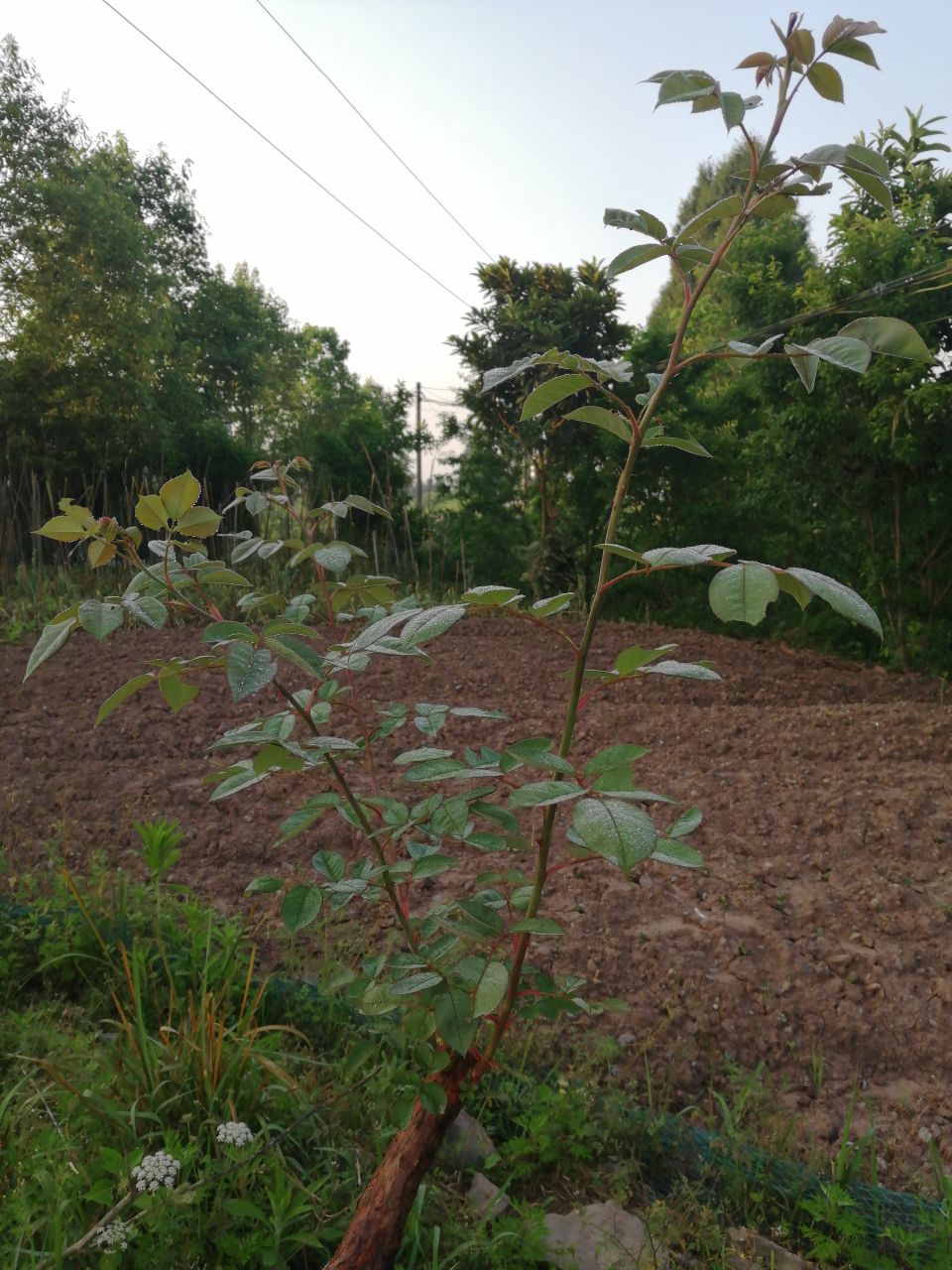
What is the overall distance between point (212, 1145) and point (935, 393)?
15.3ft

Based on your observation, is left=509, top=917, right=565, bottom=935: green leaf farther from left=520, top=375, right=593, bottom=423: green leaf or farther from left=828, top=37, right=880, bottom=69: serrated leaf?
left=828, top=37, right=880, bottom=69: serrated leaf

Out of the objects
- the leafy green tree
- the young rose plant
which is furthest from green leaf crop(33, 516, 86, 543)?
the leafy green tree

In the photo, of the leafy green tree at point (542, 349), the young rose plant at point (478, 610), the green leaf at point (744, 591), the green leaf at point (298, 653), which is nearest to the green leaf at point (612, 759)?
the young rose plant at point (478, 610)

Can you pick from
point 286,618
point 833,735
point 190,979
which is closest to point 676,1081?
point 190,979

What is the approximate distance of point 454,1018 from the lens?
864 millimetres

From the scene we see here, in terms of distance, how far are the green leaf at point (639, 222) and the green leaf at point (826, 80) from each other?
0.17m

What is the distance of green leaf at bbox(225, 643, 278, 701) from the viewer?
28.9 inches

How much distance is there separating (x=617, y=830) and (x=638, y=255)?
562 millimetres

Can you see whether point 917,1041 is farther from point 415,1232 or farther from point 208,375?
point 208,375

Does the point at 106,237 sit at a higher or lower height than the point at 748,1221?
higher

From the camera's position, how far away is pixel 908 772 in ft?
9.57

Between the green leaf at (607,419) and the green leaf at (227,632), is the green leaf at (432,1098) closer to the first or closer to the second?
the green leaf at (227,632)

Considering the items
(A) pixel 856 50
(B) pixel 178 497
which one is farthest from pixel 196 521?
(A) pixel 856 50

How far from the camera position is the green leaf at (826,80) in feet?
2.50
